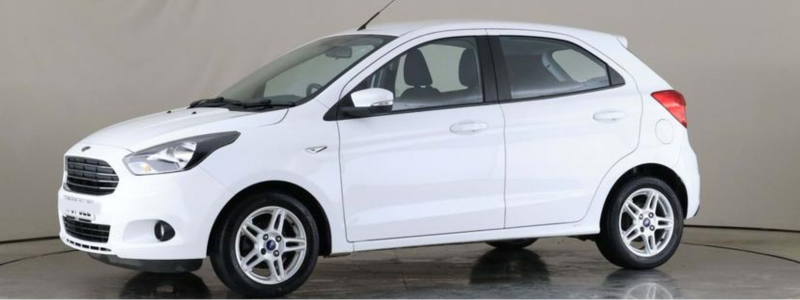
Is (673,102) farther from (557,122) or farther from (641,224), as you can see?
(557,122)

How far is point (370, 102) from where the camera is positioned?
23.6ft

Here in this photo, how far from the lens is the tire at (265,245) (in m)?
6.98

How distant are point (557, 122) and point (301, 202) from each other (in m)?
1.67

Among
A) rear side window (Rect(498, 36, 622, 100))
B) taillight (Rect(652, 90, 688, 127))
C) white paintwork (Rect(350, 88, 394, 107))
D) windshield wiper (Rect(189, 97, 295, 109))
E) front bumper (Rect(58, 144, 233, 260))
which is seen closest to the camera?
front bumper (Rect(58, 144, 233, 260))

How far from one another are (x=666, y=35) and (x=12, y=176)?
18.9 ft

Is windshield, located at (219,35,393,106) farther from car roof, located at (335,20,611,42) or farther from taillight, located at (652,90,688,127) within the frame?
taillight, located at (652,90,688,127)

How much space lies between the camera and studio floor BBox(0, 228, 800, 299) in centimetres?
755

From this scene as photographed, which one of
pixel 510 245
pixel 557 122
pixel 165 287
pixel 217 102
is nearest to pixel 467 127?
pixel 557 122

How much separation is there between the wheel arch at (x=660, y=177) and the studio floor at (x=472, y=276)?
0.47 m

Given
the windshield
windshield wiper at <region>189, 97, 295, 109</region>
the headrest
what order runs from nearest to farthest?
windshield wiper at <region>189, 97, 295, 109</region> → the windshield → the headrest

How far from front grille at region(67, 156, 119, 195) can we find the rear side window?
92.4 inches

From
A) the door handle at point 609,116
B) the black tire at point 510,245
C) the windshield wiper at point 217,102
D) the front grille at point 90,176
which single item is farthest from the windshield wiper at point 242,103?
the black tire at point 510,245

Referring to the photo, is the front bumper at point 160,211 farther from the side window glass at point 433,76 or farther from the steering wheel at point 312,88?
the side window glass at point 433,76

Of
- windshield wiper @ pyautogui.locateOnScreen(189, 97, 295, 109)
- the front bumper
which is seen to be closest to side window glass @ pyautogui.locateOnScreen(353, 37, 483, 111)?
windshield wiper @ pyautogui.locateOnScreen(189, 97, 295, 109)
